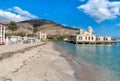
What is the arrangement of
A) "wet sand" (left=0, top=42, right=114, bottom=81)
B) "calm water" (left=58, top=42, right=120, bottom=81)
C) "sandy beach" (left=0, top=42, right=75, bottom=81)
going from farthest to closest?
"calm water" (left=58, top=42, right=120, bottom=81)
"wet sand" (left=0, top=42, right=114, bottom=81)
"sandy beach" (left=0, top=42, right=75, bottom=81)

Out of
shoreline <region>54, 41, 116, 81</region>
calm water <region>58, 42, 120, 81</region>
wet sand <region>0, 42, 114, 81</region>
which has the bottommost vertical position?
calm water <region>58, 42, 120, 81</region>

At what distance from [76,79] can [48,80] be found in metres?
3.87

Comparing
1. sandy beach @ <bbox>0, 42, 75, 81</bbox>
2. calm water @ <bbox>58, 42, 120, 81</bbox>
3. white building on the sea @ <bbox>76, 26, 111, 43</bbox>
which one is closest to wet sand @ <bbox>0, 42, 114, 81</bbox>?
sandy beach @ <bbox>0, 42, 75, 81</bbox>

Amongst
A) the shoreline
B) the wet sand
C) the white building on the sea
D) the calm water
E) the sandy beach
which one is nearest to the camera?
the sandy beach

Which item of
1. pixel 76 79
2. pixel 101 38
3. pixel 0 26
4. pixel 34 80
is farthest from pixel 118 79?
pixel 101 38

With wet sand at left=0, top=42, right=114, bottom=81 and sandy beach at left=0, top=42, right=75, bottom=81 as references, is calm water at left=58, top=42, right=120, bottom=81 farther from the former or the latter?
sandy beach at left=0, top=42, right=75, bottom=81

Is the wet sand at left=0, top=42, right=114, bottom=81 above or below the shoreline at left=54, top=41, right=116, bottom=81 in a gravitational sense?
above

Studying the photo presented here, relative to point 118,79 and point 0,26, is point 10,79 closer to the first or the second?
point 118,79

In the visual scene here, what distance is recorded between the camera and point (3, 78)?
11.2 metres

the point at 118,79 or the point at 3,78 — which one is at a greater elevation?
the point at 3,78

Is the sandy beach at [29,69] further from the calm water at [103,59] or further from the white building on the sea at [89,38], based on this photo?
the white building on the sea at [89,38]

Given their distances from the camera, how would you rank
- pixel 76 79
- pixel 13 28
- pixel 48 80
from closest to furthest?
pixel 48 80, pixel 76 79, pixel 13 28

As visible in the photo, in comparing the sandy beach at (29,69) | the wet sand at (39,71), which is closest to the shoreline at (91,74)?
the wet sand at (39,71)

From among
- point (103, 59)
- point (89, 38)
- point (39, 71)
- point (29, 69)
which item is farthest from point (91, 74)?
point (89, 38)
